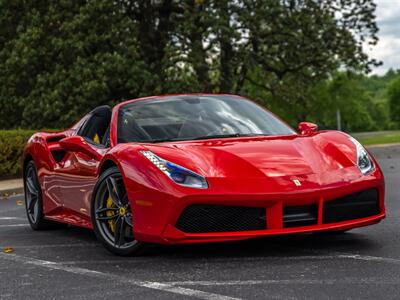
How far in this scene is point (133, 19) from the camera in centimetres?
2745

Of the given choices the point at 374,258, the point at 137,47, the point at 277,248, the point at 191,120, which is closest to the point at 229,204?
the point at 277,248

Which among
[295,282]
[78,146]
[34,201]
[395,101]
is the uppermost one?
[78,146]

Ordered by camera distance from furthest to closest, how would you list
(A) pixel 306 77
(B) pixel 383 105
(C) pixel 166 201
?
(B) pixel 383 105 → (A) pixel 306 77 → (C) pixel 166 201

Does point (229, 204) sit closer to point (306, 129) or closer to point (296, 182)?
point (296, 182)

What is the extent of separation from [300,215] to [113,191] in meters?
1.43

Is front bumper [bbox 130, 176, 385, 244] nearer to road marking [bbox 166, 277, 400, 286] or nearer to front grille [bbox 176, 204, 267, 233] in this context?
front grille [bbox 176, 204, 267, 233]

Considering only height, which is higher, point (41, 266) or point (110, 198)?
point (110, 198)

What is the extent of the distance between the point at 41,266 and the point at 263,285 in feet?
6.15

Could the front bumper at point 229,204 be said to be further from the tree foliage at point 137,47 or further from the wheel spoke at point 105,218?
the tree foliage at point 137,47

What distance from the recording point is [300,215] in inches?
204

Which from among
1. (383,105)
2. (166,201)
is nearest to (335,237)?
(166,201)

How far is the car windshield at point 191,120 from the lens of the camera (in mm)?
6191

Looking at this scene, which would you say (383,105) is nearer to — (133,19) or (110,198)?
(133,19)

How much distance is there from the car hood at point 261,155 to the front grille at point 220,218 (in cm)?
23
